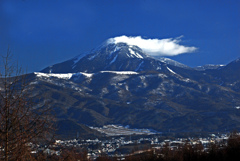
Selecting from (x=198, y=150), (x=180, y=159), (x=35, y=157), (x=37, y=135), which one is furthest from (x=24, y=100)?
(x=198, y=150)

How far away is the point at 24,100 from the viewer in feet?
43.8

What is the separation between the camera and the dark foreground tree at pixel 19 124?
12727 millimetres

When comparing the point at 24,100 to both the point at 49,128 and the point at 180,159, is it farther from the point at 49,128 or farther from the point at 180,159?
the point at 180,159

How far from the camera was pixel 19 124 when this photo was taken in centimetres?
1302

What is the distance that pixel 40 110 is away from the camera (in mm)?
14016

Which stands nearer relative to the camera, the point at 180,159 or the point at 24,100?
the point at 24,100

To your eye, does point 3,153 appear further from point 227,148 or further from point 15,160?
point 227,148

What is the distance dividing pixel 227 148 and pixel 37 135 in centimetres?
3822

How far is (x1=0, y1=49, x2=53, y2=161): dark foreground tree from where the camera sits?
12727mm

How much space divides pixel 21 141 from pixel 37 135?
630 millimetres

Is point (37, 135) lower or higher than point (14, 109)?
lower

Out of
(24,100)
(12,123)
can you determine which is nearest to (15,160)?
(12,123)

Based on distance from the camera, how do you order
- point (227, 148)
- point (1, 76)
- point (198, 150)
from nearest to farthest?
point (1, 76)
point (227, 148)
point (198, 150)

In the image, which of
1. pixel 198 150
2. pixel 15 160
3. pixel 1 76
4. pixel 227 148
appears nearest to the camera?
pixel 15 160
